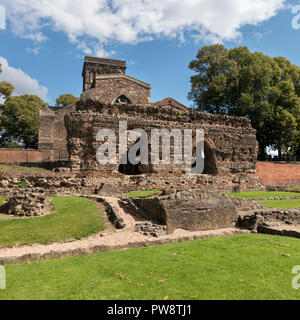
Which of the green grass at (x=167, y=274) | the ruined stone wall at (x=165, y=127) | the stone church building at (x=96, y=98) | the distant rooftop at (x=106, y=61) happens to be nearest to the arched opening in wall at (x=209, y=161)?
the ruined stone wall at (x=165, y=127)

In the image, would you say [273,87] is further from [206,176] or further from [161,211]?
[161,211]

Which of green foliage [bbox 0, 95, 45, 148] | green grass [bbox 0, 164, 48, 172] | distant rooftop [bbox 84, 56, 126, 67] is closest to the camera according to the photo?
green grass [bbox 0, 164, 48, 172]

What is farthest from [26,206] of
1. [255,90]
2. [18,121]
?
[18,121]

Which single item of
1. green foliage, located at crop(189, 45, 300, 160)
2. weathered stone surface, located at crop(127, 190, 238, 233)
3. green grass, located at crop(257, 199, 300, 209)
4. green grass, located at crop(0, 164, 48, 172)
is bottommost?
green grass, located at crop(257, 199, 300, 209)

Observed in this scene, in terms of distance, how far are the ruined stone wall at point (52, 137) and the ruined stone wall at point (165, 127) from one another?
14749 millimetres

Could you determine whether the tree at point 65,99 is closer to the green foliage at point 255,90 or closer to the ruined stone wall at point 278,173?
the green foliage at point 255,90

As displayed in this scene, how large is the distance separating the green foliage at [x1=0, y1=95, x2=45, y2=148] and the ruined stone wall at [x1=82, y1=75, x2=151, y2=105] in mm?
11142

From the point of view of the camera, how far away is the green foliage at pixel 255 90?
31.0 m

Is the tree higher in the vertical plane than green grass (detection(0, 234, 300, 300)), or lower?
higher

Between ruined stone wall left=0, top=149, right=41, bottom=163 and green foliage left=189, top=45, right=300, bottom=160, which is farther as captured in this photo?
green foliage left=189, top=45, right=300, bottom=160

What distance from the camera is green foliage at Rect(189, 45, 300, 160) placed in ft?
102

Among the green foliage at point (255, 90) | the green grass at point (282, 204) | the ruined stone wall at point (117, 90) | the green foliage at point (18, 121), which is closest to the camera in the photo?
the green grass at point (282, 204)

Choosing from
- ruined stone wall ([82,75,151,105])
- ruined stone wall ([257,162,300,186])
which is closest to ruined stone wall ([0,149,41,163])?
ruined stone wall ([82,75,151,105])

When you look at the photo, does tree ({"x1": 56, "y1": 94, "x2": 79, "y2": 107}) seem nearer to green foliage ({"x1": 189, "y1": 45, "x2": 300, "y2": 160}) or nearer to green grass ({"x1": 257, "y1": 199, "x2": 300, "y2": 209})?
green foliage ({"x1": 189, "y1": 45, "x2": 300, "y2": 160})
